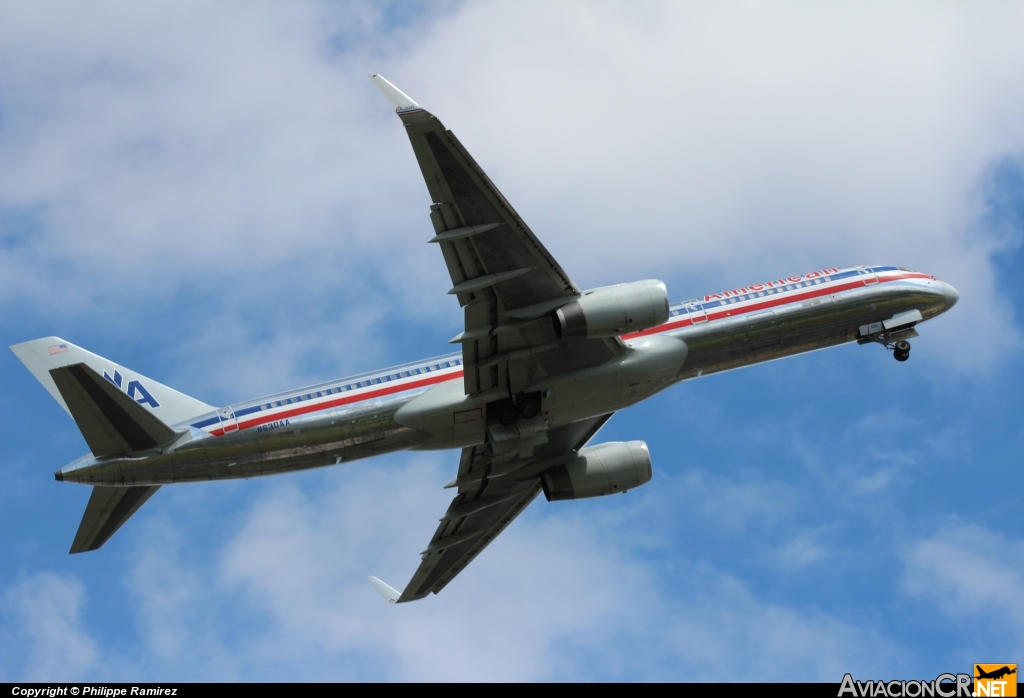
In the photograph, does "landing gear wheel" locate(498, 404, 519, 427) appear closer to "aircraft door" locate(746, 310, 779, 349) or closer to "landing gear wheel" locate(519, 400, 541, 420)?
"landing gear wheel" locate(519, 400, 541, 420)

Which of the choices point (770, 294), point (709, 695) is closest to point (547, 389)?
point (770, 294)

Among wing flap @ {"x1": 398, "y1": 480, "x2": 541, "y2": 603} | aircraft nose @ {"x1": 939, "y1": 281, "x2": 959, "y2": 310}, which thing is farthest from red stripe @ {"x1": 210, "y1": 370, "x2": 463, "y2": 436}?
aircraft nose @ {"x1": 939, "y1": 281, "x2": 959, "y2": 310}

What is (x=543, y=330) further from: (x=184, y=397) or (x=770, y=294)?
(x=184, y=397)

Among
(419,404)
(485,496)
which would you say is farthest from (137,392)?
(485,496)

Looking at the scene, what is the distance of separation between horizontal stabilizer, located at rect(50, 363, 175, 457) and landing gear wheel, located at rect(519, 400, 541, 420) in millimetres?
12273

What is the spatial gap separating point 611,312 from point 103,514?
1960 cm

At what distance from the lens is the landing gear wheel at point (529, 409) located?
129 feet

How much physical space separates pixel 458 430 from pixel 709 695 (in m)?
13.9

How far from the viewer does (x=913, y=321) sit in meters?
44.5

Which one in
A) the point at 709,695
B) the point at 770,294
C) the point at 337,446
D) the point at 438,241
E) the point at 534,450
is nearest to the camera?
the point at 709,695

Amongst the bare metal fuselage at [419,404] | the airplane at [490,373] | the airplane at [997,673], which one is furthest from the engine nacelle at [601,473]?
the airplane at [997,673]

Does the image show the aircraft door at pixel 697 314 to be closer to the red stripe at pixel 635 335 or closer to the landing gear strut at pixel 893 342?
→ the red stripe at pixel 635 335

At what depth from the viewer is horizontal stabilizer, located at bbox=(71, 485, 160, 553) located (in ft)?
127

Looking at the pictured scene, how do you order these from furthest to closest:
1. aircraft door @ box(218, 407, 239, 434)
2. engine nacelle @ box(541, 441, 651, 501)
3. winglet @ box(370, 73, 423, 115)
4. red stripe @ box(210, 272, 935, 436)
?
engine nacelle @ box(541, 441, 651, 501), red stripe @ box(210, 272, 935, 436), aircraft door @ box(218, 407, 239, 434), winglet @ box(370, 73, 423, 115)
